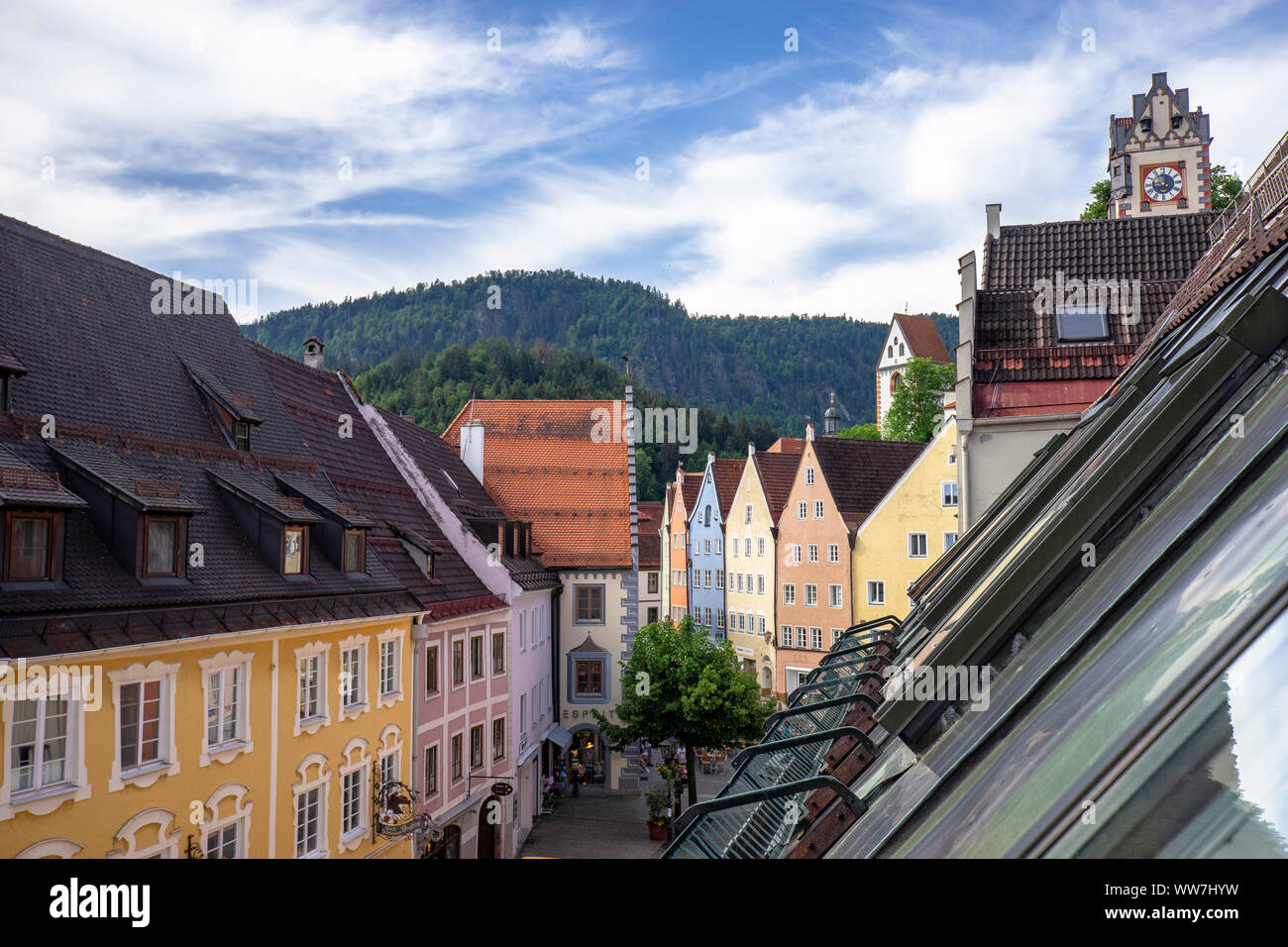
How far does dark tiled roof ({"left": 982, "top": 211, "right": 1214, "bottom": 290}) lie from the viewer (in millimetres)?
19562

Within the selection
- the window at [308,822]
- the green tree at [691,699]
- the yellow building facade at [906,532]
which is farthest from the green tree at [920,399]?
the window at [308,822]

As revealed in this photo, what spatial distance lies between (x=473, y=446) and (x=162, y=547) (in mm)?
28828

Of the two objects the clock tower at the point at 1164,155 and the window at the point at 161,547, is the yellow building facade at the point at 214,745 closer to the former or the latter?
the window at the point at 161,547

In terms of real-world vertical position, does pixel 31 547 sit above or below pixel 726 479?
below

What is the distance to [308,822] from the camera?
61.7ft

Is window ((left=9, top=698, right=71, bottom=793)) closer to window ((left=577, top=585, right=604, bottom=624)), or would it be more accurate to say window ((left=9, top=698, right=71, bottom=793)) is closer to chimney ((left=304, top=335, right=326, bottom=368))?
chimney ((left=304, top=335, right=326, bottom=368))

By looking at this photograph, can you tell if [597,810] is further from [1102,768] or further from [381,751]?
[1102,768]

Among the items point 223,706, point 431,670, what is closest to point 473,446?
point 431,670

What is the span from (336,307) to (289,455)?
149 m

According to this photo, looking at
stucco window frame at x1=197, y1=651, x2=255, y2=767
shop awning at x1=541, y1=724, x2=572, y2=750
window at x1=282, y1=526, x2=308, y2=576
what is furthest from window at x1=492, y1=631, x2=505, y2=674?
stucco window frame at x1=197, y1=651, x2=255, y2=767

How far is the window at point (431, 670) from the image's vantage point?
24803 mm

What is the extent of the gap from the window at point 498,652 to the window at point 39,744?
60.6 ft

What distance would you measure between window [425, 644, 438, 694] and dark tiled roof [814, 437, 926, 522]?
26314 mm

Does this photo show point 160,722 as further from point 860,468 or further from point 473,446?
point 860,468
